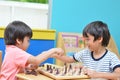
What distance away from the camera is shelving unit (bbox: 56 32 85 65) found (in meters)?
3.29

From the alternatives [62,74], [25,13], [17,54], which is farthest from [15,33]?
[25,13]

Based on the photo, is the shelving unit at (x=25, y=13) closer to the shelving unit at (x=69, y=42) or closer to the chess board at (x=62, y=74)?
the shelving unit at (x=69, y=42)

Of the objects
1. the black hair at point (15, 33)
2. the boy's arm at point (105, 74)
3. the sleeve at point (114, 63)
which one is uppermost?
the black hair at point (15, 33)

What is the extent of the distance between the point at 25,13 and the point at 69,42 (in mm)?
632

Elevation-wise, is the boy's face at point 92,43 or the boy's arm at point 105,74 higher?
the boy's face at point 92,43

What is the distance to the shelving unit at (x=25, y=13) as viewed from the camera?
319 cm

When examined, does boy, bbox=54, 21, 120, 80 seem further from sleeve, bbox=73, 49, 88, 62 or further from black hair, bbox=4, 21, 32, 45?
black hair, bbox=4, 21, 32, 45

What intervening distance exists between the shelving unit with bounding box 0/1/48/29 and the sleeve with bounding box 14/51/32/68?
4.37 ft

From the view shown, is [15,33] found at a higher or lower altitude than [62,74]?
higher

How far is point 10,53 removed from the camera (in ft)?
6.38

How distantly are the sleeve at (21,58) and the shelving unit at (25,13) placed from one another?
1.33 meters

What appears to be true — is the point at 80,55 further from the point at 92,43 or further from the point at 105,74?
the point at 105,74

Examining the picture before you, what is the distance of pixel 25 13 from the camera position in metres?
3.29

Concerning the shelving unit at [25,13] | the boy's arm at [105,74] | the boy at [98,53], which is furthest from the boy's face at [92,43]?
the shelving unit at [25,13]
